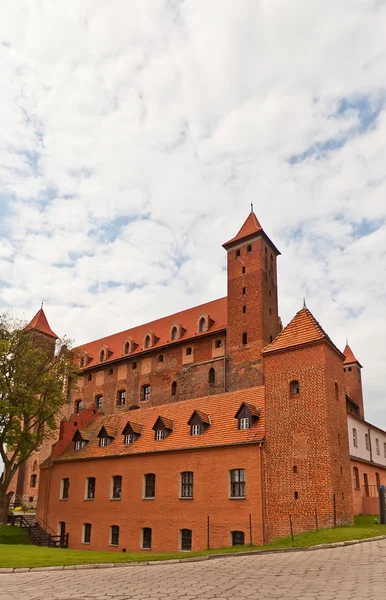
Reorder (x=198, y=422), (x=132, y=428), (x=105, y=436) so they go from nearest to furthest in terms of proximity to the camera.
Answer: (x=198, y=422) < (x=132, y=428) < (x=105, y=436)

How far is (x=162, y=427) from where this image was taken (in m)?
30.0

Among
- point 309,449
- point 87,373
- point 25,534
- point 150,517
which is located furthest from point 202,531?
point 87,373

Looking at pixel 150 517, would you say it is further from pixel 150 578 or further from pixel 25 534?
pixel 150 578

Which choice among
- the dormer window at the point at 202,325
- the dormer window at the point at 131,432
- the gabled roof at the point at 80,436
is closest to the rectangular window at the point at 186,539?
the dormer window at the point at 131,432

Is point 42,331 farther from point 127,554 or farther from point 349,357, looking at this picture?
point 127,554

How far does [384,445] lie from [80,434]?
22.5 m

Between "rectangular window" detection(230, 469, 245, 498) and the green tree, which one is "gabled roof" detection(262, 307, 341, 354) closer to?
"rectangular window" detection(230, 469, 245, 498)

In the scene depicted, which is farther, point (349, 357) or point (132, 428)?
point (349, 357)

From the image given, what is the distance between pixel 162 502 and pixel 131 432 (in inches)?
226

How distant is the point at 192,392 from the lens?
4319 centimetres

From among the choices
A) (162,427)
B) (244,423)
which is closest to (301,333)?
(244,423)

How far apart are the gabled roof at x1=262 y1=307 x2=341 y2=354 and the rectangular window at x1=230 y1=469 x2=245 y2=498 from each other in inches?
235

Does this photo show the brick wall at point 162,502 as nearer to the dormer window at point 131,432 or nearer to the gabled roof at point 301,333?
the dormer window at point 131,432

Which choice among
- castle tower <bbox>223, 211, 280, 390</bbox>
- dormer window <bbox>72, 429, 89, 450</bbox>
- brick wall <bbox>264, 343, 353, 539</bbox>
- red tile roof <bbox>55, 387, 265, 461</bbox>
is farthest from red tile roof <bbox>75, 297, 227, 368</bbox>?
brick wall <bbox>264, 343, 353, 539</bbox>
